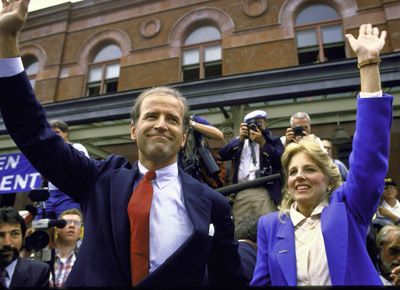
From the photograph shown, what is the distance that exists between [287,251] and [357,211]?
0.42 meters

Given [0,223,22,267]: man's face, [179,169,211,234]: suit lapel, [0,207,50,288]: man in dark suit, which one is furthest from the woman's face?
[0,223,22,267]: man's face

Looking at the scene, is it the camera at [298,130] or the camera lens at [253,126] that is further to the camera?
the camera lens at [253,126]

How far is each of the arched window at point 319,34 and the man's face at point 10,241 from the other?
908 centimetres

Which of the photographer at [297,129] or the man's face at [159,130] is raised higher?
the photographer at [297,129]

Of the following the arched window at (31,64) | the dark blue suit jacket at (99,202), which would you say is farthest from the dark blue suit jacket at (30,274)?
the arched window at (31,64)

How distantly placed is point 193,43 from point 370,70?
1020 cm

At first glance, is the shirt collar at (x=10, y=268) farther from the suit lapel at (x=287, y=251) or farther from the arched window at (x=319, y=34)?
the arched window at (x=319, y=34)

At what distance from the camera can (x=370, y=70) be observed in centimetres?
176

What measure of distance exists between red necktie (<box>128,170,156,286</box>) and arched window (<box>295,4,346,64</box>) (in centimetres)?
978

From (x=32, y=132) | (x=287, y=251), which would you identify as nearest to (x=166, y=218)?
(x=32, y=132)

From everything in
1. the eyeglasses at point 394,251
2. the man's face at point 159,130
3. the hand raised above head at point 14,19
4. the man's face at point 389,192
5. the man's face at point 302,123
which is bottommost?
the eyeglasses at point 394,251

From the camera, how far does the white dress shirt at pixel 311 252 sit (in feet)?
5.79

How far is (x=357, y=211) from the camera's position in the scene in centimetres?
182

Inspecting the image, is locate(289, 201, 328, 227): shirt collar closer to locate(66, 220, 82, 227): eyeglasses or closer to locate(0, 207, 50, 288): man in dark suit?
locate(0, 207, 50, 288): man in dark suit
